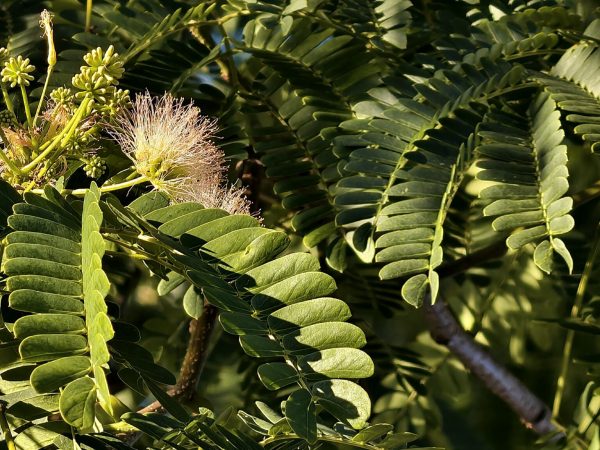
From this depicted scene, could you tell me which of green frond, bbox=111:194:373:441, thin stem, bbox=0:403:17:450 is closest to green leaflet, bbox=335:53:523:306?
green frond, bbox=111:194:373:441

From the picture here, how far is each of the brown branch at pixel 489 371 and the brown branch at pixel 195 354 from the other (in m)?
0.38

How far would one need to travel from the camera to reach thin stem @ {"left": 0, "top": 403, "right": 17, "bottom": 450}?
814 millimetres

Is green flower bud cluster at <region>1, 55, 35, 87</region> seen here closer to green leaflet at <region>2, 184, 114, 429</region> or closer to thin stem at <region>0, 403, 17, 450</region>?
green leaflet at <region>2, 184, 114, 429</region>

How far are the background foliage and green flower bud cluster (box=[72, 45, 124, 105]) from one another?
0.09m

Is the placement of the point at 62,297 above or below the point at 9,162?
below

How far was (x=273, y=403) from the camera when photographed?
1483mm

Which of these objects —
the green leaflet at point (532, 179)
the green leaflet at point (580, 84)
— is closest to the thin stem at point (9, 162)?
the green leaflet at point (532, 179)

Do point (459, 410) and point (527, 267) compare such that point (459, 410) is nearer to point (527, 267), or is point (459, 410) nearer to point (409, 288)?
point (527, 267)

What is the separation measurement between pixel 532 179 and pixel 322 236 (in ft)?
0.96

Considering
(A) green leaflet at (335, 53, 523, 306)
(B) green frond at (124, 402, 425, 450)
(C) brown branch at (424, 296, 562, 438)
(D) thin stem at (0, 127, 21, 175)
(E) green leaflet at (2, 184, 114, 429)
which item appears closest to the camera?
(E) green leaflet at (2, 184, 114, 429)

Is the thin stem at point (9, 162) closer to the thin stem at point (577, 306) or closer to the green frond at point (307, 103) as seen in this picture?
the green frond at point (307, 103)

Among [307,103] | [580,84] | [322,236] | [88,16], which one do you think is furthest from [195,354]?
[580,84]

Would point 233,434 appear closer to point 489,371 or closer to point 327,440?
point 327,440

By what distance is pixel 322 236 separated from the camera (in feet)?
3.95
